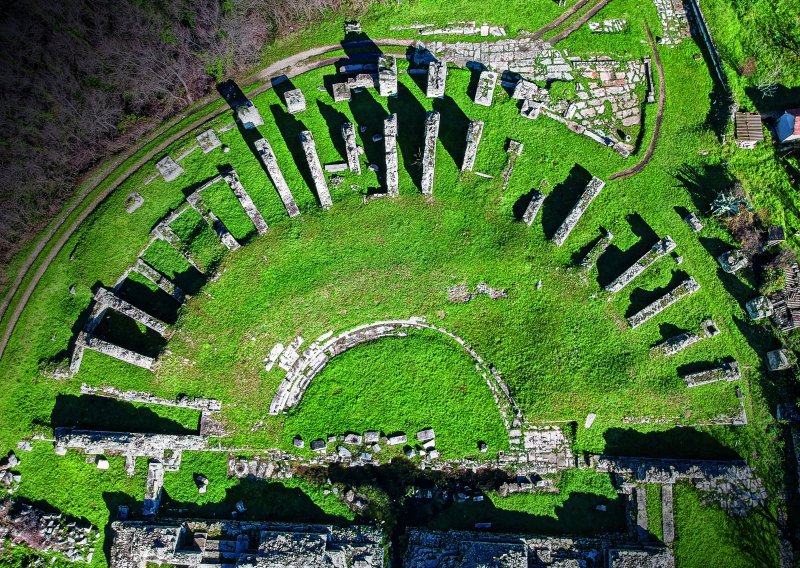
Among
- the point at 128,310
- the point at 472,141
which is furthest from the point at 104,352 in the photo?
the point at 472,141

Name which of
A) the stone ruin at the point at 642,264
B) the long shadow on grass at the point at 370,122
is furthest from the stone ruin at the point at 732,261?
the long shadow on grass at the point at 370,122

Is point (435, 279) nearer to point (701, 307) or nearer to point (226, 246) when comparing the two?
point (226, 246)

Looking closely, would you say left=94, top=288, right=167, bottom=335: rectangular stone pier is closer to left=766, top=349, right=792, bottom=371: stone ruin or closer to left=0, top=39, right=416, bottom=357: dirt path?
left=0, top=39, right=416, bottom=357: dirt path

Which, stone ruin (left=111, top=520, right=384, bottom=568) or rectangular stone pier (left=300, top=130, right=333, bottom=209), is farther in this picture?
rectangular stone pier (left=300, top=130, right=333, bottom=209)

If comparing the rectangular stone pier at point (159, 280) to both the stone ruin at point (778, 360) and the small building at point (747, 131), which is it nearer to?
the stone ruin at point (778, 360)

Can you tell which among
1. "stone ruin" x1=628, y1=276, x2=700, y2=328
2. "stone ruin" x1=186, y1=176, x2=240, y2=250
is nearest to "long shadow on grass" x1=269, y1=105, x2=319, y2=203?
"stone ruin" x1=186, y1=176, x2=240, y2=250

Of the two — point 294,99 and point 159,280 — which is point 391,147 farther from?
point 159,280

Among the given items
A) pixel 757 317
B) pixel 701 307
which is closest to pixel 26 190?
pixel 701 307
